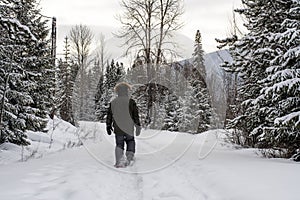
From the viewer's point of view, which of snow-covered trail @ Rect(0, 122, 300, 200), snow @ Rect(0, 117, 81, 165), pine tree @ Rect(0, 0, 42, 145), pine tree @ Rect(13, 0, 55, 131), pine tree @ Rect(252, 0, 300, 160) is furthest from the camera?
pine tree @ Rect(13, 0, 55, 131)

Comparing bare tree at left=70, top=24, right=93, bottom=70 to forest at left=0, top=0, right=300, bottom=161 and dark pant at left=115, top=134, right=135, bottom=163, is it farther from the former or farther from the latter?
dark pant at left=115, top=134, right=135, bottom=163

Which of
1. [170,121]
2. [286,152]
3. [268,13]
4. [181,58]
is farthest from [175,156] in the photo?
[170,121]

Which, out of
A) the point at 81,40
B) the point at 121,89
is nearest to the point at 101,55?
the point at 81,40

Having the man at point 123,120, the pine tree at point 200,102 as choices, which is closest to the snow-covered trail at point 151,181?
the man at point 123,120

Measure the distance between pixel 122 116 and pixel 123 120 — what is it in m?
0.11

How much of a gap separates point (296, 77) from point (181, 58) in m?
19.6

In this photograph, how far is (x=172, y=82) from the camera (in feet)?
88.7

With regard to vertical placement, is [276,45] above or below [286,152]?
above

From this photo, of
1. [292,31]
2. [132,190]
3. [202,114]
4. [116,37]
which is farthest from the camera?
[202,114]

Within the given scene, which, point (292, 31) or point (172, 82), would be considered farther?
point (172, 82)

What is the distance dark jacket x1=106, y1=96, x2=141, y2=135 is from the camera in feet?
26.9

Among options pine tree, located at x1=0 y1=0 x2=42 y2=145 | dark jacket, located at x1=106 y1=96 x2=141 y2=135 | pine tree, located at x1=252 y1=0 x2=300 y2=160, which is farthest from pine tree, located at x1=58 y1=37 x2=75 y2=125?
pine tree, located at x1=252 y1=0 x2=300 y2=160

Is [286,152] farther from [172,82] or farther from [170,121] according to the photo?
[170,121]

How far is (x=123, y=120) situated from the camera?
8.25m
